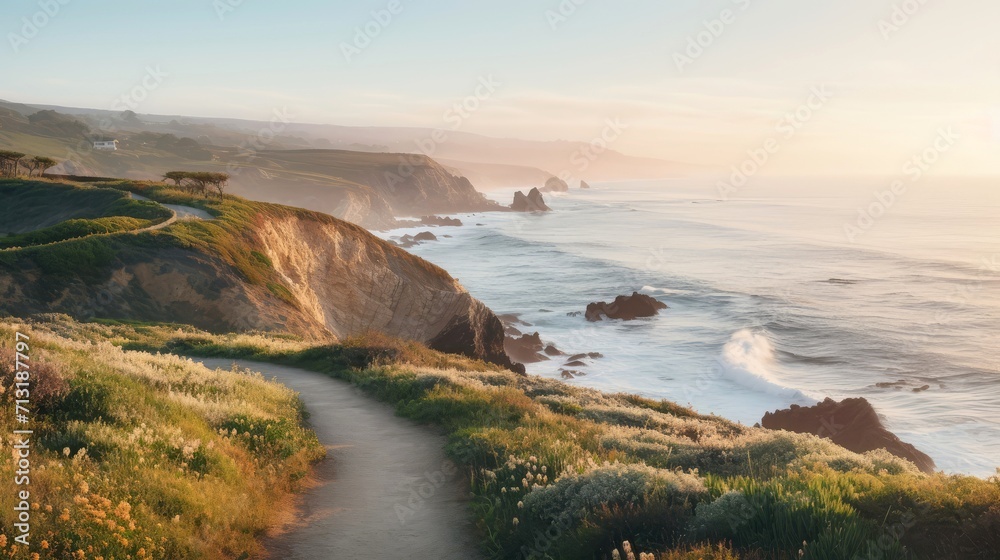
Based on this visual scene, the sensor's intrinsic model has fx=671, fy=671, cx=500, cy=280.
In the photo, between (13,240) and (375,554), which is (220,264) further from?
(375,554)

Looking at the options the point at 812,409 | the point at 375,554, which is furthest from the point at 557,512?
the point at 812,409

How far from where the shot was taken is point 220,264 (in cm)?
3369

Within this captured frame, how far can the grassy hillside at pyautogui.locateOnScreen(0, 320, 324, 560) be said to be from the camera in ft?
20.4

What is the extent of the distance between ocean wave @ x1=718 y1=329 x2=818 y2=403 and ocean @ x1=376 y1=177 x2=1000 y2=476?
0.13 meters

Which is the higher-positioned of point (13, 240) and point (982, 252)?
point (982, 252)

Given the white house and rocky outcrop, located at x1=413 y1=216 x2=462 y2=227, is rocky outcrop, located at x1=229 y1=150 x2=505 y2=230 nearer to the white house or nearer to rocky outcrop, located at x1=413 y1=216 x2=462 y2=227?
rocky outcrop, located at x1=413 y1=216 x2=462 y2=227

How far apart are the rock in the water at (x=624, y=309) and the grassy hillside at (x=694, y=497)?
43.8 meters

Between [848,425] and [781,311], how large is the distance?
1091 inches

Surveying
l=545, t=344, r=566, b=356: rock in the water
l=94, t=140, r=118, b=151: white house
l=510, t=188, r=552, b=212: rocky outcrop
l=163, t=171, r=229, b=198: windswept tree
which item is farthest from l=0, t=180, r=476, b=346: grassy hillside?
l=510, t=188, r=552, b=212: rocky outcrop

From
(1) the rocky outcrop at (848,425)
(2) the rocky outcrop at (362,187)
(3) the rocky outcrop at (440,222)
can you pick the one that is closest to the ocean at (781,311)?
(1) the rocky outcrop at (848,425)

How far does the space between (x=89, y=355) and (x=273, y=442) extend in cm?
426

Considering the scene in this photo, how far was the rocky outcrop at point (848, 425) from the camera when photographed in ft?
92.9

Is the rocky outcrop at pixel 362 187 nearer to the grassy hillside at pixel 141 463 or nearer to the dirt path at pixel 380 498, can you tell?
the dirt path at pixel 380 498

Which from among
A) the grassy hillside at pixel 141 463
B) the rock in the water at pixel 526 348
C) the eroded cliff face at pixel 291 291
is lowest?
the rock in the water at pixel 526 348
